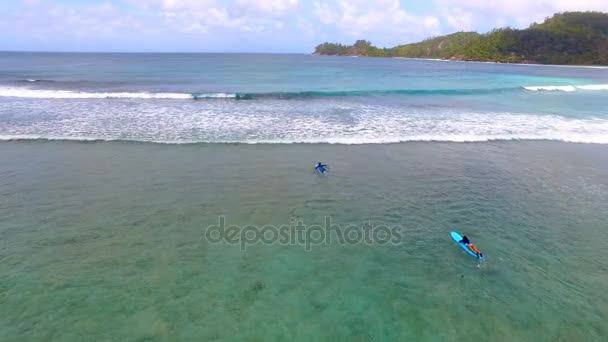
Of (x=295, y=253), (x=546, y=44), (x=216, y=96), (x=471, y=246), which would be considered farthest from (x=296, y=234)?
(x=546, y=44)

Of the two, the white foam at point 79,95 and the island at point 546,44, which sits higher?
the island at point 546,44

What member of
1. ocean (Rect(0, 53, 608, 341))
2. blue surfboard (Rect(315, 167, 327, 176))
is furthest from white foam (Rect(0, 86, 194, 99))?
blue surfboard (Rect(315, 167, 327, 176))

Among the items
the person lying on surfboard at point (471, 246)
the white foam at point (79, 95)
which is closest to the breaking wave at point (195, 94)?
the white foam at point (79, 95)

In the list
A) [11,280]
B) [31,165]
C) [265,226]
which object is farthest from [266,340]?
[31,165]

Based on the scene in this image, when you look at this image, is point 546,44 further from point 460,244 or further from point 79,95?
point 460,244

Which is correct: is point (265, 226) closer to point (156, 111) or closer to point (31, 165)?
point (31, 165)

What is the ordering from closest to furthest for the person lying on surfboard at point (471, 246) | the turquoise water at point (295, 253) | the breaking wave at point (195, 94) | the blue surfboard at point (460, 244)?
the turquoise water at point (295, 253)
the person lying on surfboard at point (471, 246)
the blue surfboard at point (460, 244)
the breaking wave at point (195, 94)

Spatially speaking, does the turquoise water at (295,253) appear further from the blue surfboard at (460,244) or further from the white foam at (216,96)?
the white foam at (216,96)

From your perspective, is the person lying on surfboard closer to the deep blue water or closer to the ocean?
the ocean
